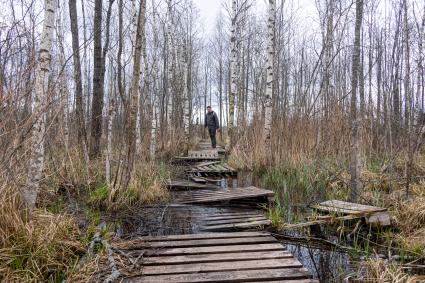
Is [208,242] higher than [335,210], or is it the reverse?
[335,210]

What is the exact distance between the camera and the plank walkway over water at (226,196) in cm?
525

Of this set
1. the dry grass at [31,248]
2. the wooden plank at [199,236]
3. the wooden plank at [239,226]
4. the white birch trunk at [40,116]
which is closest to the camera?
the dry grass at [31,248]

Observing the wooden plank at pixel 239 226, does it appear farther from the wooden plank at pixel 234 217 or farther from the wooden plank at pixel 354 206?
the wooden plank at pixel 354 206

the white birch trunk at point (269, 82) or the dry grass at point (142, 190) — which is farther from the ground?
the white birch trunk at point (269, 82)

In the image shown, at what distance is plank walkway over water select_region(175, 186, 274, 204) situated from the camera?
5246 millimetres

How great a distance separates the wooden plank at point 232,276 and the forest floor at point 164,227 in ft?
1.29

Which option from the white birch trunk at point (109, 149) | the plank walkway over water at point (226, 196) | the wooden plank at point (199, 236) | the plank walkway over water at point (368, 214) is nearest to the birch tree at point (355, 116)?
the plank walkway over water at point (368, 214)

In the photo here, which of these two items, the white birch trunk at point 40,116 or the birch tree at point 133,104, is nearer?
the white birch trunk at point 40,116

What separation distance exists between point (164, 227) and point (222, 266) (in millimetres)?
1518

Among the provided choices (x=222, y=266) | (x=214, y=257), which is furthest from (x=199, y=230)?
(x=222, y=266)

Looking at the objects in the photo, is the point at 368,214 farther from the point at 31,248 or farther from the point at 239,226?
the point at 31,248

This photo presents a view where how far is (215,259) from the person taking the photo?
8.94ft

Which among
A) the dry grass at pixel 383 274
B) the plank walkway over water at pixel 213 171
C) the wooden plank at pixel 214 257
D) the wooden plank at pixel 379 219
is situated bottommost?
the dry grass at pixel 383 274

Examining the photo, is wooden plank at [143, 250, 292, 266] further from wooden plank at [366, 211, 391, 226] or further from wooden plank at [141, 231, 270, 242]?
wooden plank at [366, 211, 391, 226]
